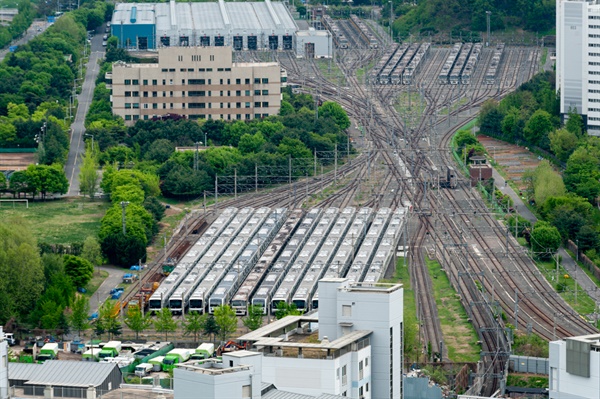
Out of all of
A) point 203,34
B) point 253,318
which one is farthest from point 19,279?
point 203,34

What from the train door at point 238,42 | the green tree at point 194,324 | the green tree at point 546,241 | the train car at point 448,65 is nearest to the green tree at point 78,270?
the green tree at point 194,324

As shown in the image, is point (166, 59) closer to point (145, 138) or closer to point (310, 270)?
point (145, 138)

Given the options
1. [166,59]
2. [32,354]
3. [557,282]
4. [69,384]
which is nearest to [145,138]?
[166,59]

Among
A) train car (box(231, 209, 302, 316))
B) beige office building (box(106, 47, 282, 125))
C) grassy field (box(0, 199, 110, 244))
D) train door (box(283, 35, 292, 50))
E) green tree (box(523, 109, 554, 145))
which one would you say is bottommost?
train car (box(231, 209, 302, 316))

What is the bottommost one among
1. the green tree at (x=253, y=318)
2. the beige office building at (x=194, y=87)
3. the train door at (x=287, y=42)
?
the green tree at (x=253, y=318)

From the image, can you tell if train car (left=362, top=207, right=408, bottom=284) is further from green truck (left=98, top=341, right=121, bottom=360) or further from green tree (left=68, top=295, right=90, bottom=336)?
green tree (left=68, top=295, right=90, bottom=336)

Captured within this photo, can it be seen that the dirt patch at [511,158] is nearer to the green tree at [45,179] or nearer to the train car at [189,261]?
the train car at [189,261]

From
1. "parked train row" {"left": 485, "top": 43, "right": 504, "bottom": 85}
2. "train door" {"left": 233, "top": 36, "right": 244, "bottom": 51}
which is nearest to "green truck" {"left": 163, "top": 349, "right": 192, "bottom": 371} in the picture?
"parked train row" {"left": 485, "top": 43, "right": 504, "bottom": 85}
